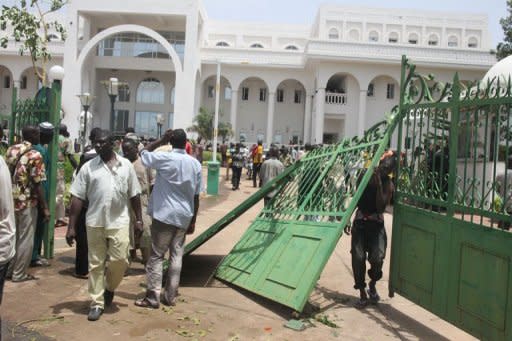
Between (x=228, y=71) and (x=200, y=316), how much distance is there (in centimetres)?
3258

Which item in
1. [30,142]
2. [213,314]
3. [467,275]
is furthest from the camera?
[30,142]

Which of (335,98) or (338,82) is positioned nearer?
(335,98)

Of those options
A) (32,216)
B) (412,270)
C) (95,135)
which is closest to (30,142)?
(32,216)

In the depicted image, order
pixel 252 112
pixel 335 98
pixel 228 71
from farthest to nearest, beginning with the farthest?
pixel 252 112
pixel 228 71
pixel 335 98

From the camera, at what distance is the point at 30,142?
5.89 meters

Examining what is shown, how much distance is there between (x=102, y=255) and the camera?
4668mm

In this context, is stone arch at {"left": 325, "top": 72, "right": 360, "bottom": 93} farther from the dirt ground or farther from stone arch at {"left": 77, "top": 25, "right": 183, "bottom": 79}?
the dirt ground

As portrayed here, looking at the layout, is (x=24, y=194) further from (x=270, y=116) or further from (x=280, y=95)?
(x=280, y=95)

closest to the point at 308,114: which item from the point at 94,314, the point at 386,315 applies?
the point at 386,315

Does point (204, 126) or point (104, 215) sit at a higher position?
point (204, 126)

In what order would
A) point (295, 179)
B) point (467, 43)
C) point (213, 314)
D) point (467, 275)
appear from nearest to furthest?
point (467, 275), point (213, 314), point (295, 179), point (467, 43)

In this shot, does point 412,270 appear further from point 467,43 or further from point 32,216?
point 467,43

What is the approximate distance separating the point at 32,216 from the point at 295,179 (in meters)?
3.04

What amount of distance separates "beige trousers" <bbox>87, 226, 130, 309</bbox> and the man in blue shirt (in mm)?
412
